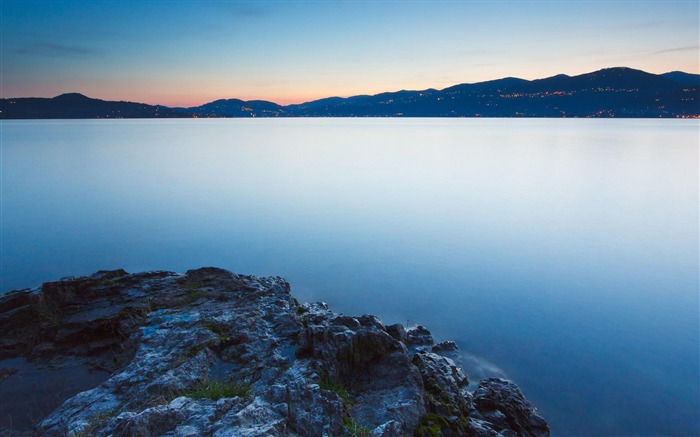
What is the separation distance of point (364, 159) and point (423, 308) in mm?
42385

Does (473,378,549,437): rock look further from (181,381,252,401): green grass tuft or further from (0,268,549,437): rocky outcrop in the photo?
(181,381,252,401): green grass tuft

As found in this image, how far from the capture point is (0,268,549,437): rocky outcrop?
17.9 feet

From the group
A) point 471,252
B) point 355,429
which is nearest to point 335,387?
point 355,429

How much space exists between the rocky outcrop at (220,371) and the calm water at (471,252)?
2708 mm

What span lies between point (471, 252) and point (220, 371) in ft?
47.1

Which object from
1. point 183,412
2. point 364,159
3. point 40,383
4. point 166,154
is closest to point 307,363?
point 183,412

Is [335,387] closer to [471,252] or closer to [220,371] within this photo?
[220,371]

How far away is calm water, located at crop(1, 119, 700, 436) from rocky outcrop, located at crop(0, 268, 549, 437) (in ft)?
8.88

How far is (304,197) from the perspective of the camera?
30.6 meters

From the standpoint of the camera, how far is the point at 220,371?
701cm

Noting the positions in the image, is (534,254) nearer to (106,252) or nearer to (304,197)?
(304,197)

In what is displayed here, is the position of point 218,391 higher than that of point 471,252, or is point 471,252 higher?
point 218,391

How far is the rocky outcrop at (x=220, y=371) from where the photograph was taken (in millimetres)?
5449

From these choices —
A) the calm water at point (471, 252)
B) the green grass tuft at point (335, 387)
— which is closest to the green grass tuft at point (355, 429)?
the green grass tuft at point (335, 387)
